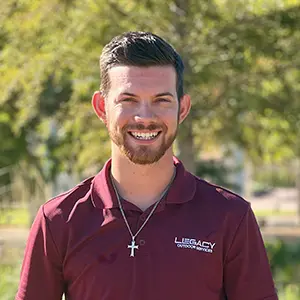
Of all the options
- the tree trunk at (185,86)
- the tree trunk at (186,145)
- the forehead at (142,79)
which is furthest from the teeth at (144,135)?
the tree trunk at (186,145)

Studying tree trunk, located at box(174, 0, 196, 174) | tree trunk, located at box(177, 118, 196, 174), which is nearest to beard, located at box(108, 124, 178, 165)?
tree trunk, located at box(174, 0, 196, 174)

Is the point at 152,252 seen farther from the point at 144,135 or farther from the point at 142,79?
the point at 142,79

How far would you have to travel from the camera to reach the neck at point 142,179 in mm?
2379

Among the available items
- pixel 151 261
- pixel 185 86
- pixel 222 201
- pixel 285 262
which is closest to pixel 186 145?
pixel 185 86

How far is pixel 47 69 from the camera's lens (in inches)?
282

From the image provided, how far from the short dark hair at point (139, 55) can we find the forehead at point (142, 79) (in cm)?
2

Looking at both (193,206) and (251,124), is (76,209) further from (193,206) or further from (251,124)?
(251,124)

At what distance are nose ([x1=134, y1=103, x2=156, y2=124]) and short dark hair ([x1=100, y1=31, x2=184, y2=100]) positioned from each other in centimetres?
13

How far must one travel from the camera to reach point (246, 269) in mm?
2277

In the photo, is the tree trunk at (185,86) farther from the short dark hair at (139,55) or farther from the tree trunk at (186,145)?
the short dark hair at (139,55)

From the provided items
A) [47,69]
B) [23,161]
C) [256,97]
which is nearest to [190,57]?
[256,97]

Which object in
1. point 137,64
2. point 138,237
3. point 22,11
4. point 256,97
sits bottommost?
point 138,237

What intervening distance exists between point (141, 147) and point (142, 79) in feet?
0.70

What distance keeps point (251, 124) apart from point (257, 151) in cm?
167
